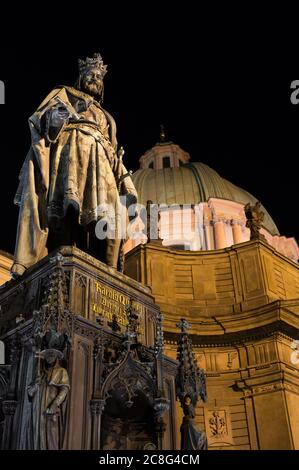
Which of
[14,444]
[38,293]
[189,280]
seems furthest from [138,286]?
[189,280]

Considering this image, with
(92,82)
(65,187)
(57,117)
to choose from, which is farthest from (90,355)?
(92,82)

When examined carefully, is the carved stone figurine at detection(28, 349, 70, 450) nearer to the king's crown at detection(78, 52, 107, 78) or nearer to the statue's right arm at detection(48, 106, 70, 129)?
the statue's right arm at detection(48, 106, 70, 129)

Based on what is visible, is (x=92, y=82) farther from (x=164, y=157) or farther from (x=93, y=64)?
(x=164, y=157)

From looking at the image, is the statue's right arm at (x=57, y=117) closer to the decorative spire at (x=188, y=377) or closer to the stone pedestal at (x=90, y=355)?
the stone pedestal at (x=90, y=355)

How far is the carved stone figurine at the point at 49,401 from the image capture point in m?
5.39

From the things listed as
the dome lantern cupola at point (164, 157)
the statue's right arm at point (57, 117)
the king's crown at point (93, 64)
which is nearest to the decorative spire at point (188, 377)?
the statue's right arm at point (57, 117)

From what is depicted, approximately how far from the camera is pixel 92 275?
7059 millimetres

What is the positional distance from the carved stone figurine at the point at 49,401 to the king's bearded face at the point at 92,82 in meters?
4.98

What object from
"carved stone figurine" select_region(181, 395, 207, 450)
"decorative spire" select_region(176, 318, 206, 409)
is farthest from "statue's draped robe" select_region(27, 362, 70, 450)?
"decorative spire" select_region(176, 318, 206, 409)

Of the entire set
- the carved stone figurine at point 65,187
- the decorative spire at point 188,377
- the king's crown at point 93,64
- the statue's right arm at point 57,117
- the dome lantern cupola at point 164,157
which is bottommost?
Result: the decorative spire at point 188,377

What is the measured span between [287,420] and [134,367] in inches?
785

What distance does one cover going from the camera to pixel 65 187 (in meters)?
7.68

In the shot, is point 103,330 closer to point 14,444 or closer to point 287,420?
point 14,444

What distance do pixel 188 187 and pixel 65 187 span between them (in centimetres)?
3978
